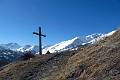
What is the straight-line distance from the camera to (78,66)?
1984 cm

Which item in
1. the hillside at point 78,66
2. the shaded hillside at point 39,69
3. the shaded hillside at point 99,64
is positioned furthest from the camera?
the shaded hillside at point 39,69

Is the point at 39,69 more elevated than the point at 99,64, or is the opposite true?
the point at 39,69

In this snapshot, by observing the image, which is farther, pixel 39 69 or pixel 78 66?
pixel 39 69

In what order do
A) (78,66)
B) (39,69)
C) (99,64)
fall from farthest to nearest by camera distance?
(39,69) → (78,66) → (99,64)

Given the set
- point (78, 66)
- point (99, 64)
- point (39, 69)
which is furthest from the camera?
point (39, 69)

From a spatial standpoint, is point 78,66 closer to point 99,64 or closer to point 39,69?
point 99,64

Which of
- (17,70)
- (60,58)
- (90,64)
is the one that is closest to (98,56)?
(90,64)

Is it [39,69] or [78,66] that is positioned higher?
[39,69]

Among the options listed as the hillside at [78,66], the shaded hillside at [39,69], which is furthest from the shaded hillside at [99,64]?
the shaded hillside at [39,69]

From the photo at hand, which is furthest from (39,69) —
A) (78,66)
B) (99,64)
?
(99,64)

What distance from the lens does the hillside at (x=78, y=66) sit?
59.0 feet

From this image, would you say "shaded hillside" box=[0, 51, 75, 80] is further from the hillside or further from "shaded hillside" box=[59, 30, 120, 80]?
"shaded hillside" box=[59, 30, 120, 80]

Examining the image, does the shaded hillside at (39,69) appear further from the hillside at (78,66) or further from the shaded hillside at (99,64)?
the shaded hillside at (99,64)

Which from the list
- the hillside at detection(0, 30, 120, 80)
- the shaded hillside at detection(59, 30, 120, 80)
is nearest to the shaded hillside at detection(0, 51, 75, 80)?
the hillside at detection(0, 30, 120, 80)
